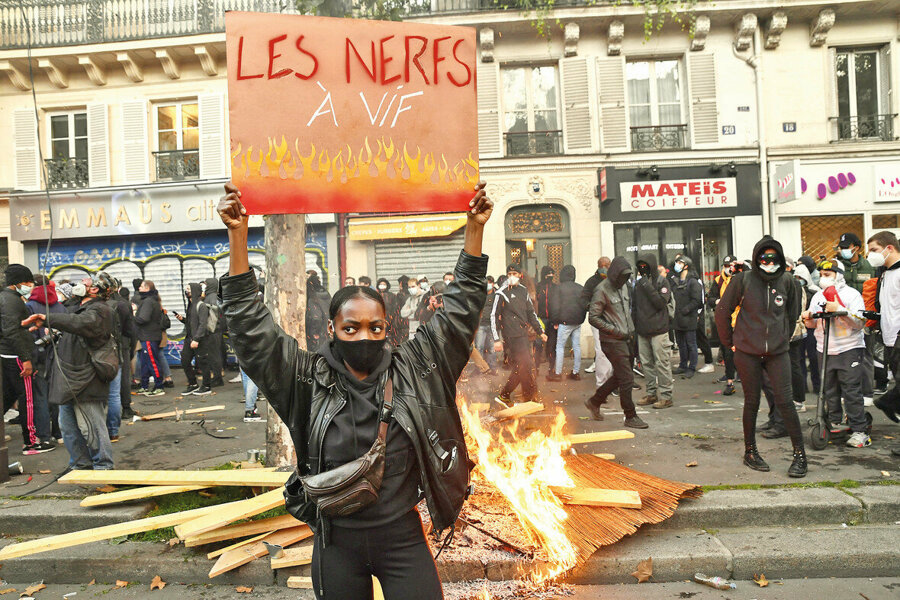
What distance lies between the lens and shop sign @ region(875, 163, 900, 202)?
1420cm

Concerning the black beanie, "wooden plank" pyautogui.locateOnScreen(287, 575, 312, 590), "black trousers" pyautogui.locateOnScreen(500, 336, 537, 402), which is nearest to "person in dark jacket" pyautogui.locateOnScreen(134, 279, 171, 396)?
the black beanie

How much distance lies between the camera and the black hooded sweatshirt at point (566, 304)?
10.5 metres

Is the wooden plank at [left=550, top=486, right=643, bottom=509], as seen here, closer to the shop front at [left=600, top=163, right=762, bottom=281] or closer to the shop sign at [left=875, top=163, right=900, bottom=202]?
the shop front at [left=600, top=163, right=762, bottom=281]

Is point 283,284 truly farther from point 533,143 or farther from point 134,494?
point 533,143

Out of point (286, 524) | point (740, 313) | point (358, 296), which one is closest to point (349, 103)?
point (358, 296)

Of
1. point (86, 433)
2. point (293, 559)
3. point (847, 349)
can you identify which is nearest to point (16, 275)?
point (86, 433)

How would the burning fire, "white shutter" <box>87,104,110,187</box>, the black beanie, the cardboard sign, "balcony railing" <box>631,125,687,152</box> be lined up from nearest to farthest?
the cardboard sign < the burning fire < the black beanie < "balcony railing" <box>631,125,687,152</box> < "white shutter" <box>87,104,110,187</box>

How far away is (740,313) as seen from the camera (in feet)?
18.0

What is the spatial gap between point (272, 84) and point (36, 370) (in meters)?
6.22

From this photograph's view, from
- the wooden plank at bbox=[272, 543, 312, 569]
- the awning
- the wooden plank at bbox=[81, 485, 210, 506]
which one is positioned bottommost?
the wooden plank at bbox=[272, 543, 312, 569]

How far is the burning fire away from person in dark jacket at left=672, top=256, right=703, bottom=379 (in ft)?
18.9

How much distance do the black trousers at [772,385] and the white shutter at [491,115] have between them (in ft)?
34.1

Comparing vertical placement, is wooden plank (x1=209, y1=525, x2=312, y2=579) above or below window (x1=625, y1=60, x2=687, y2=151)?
below

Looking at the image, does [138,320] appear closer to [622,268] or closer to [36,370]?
[36,370]
